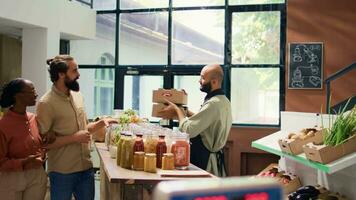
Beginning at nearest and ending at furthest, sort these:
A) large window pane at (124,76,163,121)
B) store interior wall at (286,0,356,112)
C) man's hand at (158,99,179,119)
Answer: man's hand at (158,99,179,119) < store interior wall at (286,0,356,112) < large window pane at (124,76,163,121)

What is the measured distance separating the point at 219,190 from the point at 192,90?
20.6 ft

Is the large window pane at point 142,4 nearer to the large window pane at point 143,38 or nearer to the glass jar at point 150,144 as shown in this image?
the large window pane at point 143,38

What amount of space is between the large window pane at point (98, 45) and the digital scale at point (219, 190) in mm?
6822

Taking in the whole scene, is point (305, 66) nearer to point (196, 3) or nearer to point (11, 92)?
point (196, 3)

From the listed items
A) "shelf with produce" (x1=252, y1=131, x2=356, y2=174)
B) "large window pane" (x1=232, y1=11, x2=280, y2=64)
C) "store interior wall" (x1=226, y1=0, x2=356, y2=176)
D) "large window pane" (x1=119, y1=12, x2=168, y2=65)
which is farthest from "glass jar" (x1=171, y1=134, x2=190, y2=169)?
"large window pane" (x1=119, y1=12, x2=168, y2=65)

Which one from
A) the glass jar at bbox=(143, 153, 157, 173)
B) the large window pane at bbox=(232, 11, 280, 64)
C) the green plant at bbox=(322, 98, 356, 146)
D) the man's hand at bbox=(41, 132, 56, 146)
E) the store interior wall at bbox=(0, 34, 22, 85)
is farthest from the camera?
the store interior wall at bbox=(0, 34, 22, 85)

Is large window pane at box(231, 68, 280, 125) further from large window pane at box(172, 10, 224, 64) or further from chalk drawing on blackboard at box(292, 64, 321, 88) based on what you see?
large window pane at box(172, 10, 224, 64)

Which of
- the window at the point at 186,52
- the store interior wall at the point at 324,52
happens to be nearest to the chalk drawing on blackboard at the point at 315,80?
the store interior wall at the point at 324,52

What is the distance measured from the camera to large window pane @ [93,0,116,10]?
23.7ft

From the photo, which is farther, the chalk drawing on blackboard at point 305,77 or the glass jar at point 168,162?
the chalk drawing on blackboard at point 305,77

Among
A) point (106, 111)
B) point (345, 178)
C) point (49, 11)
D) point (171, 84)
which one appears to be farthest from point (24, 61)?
point (345, 178)

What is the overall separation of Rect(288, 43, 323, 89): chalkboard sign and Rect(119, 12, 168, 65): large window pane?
202cm

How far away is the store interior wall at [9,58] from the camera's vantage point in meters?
6.53

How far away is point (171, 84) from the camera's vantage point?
686 cm
